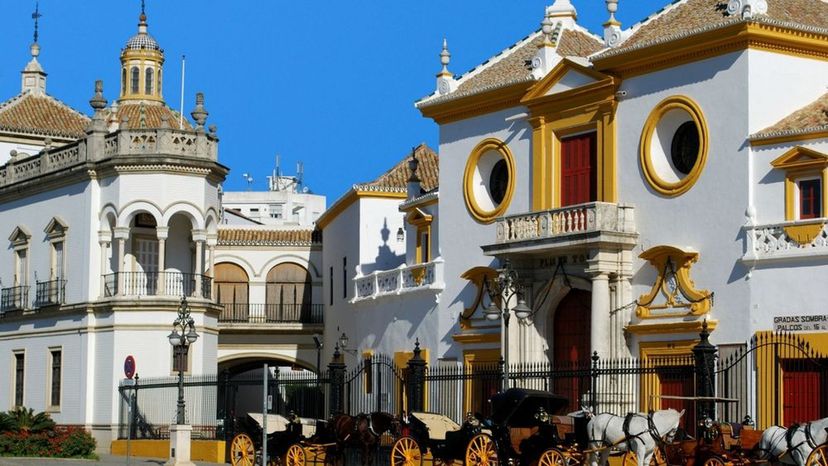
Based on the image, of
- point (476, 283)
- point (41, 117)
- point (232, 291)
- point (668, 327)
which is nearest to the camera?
point (668, 327)

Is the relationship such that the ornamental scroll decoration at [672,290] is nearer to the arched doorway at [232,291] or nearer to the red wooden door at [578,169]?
the red wooden door at [578,169]

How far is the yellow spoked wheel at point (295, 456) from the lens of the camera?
95.4 ft

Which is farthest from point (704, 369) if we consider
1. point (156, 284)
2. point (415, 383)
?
point (156, 284)

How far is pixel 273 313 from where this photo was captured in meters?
55.9

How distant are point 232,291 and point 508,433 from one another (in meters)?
31.0

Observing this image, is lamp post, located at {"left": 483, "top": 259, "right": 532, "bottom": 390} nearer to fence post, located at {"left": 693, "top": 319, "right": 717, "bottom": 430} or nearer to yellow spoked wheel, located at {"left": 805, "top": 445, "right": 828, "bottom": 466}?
fence post, located at {"left": 693, "top": 319, "right": 717, "bottom": 430}

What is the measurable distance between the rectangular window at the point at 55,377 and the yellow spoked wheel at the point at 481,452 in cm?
2382

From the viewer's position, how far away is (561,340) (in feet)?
122

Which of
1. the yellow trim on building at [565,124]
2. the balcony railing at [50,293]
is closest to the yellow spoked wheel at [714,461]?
the yellow trim on building at [565,124]

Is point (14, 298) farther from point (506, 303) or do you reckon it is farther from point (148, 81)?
point (506, 303)

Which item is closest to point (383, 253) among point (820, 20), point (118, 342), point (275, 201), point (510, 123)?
point (118, 342)

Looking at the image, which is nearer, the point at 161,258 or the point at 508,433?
the point at 508,433

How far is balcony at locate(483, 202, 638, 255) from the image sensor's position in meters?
34.5

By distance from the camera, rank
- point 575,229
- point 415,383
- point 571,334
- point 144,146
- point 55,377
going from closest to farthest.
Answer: point 415,383, point 575,229, point 571,334, point 144,146, point 55,377
